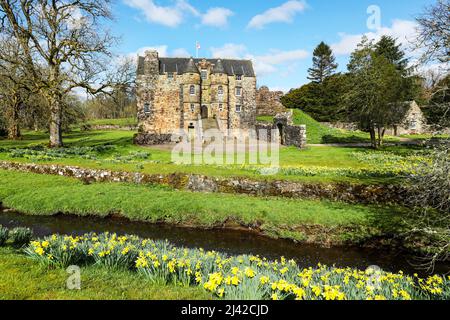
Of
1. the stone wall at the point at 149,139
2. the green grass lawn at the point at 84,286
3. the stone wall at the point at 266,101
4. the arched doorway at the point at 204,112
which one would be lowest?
Result: the green grass lawn at the point at 84,286

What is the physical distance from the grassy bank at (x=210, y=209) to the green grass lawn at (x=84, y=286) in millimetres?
7491

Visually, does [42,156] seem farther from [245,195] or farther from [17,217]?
[245,195]

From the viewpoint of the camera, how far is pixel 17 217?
1402 cm

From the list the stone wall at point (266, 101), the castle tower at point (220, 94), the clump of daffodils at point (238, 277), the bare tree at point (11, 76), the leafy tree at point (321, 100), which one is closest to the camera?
the clump of daffodils at point (238, 277)

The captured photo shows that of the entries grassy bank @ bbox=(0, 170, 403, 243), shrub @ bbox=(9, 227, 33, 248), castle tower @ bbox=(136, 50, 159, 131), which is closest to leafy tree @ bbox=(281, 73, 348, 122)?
castle tower @ bbox=(136, 50, 159, 131)

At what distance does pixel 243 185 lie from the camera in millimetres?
16750

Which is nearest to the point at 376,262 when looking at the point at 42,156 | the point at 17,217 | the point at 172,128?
the point at 17,217

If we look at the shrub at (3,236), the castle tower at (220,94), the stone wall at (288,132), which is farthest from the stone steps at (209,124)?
the shrub at (3,236)

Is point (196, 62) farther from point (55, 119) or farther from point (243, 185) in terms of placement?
point (243, 185)

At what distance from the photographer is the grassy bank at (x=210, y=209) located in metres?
12.0

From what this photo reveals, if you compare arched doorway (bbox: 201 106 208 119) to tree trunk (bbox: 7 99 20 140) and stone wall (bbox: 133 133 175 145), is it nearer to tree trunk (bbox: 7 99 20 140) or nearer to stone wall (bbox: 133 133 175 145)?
stone wall (bbox: 133 133 175 145)

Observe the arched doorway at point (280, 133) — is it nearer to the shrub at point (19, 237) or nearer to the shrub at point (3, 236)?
the shrub at point (19, 237)

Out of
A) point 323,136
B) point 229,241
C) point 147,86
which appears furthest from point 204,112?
point 229,241
